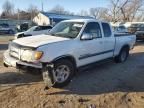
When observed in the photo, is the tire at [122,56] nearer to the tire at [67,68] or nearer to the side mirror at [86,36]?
the side mirror at [86,36]

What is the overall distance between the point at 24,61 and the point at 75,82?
5.68 ft

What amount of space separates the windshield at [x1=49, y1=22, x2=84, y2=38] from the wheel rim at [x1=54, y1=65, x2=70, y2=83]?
1.11m

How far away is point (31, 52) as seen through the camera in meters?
6.35

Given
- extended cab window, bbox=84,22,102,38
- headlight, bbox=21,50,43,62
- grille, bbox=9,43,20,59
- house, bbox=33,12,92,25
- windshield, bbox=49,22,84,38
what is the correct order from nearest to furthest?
headlight, bbox=21,50,43,62
grille, bbox=9,43,20,59
windshield, bbox=49,22,84,38
extended cab window, bbox=84,22,102,38
house, bbox=33,12,92,25

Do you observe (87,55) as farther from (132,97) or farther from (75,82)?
(132,97)

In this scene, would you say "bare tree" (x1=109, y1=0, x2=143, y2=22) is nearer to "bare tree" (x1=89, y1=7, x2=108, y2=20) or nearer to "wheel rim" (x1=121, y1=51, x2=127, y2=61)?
"bare tree" (x1=89, y1=7, x2=108, y2=20)

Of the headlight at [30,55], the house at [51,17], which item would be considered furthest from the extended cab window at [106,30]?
the house at [51,17]

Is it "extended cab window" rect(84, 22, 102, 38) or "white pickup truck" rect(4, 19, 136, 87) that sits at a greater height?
"extended cab window" rect(84, 22, 102, 38)

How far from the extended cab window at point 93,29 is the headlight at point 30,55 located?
81.0 inches

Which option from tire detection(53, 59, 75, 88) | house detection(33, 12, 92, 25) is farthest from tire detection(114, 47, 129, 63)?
house detection(33, 12, 92, 25)

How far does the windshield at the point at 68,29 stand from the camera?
7.53 meters

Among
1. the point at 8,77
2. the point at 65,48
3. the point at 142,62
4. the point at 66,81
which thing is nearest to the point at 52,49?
the point at 65,48

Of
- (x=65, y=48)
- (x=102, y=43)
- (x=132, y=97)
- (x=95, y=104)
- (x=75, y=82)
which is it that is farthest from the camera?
(x=102, y=43)

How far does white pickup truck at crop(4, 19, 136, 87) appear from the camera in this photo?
6.33 m
